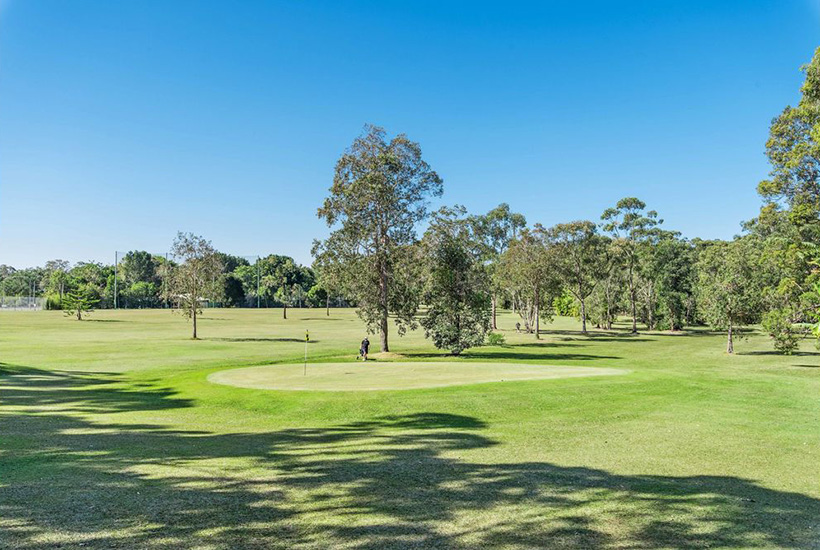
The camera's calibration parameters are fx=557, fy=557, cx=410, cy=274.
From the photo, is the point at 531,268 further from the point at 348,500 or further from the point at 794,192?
the point at 348,500

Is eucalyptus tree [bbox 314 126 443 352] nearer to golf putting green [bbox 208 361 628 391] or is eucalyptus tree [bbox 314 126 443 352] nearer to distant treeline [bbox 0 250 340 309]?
golf putting green [bbox 208 361 628 391]

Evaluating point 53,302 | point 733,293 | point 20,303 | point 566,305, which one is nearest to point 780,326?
point 733,293

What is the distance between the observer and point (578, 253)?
84000 mm

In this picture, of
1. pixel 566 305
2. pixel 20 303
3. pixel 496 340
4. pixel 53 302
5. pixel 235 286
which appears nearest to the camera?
pixel 496 340

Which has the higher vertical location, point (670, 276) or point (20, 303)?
point (670, 276)

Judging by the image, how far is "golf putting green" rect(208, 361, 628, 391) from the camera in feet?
76.1

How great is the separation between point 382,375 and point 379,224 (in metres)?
20.3

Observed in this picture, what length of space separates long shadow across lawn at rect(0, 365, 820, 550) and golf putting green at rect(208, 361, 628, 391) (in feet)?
31.8

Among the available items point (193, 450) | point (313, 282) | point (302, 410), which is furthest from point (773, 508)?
point (313, 282)

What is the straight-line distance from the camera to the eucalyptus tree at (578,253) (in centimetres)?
7650

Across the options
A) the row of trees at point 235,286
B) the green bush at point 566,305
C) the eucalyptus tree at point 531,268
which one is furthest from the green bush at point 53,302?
the green bush at point 566,305

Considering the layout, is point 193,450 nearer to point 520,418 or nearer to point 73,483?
point 73,483

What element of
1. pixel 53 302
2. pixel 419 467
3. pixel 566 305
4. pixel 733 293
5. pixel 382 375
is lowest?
pixel 382 375

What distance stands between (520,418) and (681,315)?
85094 millimetres
